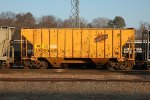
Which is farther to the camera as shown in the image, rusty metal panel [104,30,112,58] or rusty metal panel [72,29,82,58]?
rusty metal panel [104,30,112,58]

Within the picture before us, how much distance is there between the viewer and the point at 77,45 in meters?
24.3

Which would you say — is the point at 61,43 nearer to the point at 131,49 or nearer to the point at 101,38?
the point at 101,38

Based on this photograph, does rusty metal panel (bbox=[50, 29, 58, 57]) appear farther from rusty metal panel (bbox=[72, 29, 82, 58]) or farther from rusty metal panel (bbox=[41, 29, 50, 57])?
rusty metal panel (bbox=[72, 29, 82, 58])

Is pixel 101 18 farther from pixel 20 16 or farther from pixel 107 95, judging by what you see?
pixel 107 95

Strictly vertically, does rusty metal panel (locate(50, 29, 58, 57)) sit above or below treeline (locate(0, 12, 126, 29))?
below

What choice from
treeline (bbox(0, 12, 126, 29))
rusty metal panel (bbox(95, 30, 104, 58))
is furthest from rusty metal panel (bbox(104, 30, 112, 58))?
treeline (bbox(0, 12, 126, 29))

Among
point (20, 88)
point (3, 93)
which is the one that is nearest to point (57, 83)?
point (20, 88)

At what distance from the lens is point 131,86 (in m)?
14.2

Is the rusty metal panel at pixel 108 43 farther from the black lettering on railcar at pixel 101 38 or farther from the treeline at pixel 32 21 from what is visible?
the treeline at pixel 32 21

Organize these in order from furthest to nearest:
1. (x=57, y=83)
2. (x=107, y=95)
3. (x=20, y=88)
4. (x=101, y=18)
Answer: (x=101, y=18) → (x=57, y=83) → (x=20, y=88) → (x=107, y=95)

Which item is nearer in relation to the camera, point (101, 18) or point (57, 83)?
point (57, 83)

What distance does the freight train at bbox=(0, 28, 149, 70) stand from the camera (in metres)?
24.1

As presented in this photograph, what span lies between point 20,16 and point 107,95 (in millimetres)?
91142

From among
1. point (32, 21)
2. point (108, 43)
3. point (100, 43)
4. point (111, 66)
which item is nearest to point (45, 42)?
point (100, 43)
